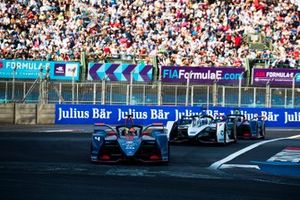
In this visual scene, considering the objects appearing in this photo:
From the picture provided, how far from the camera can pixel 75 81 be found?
3122 centimetres

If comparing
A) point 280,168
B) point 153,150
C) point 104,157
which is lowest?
point 280,168

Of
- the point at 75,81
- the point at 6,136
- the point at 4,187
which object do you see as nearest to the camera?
the point at 4,187

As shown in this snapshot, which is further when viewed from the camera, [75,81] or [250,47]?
[250,47]

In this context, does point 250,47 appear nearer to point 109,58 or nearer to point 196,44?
point 196,44

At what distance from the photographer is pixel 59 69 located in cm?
3253

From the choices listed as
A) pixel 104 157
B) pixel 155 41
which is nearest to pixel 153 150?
pixel 104 157

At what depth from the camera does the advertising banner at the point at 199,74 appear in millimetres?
32656

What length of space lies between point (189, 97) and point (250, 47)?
650 cm

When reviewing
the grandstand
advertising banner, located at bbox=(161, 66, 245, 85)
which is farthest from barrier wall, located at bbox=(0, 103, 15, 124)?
advertising banner, located at bbox=(161, 66, 245, 85)

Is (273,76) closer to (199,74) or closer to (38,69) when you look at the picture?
(199,74)

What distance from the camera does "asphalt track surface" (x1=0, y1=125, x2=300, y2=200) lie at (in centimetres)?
1010

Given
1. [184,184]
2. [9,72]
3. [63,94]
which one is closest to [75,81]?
[63,94]

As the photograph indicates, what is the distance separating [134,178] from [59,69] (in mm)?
20932

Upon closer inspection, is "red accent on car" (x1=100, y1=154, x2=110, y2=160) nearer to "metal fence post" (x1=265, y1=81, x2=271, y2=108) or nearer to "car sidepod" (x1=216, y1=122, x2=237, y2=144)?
"car sidepod" (x1=216, y1=122, x2=237, y2=144)
